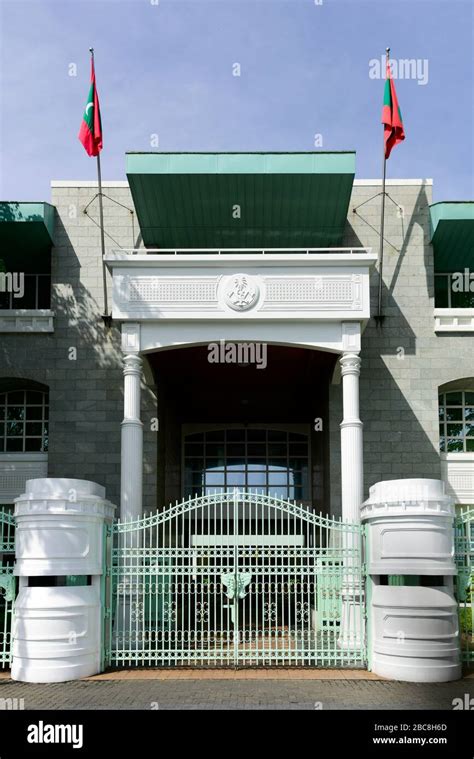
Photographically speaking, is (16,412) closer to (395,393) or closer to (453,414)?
(395,393)

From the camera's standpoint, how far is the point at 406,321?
19.8m

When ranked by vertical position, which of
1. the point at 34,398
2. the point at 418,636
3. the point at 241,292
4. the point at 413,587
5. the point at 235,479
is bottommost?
the point at 418,636

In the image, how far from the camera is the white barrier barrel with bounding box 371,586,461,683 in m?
12.2

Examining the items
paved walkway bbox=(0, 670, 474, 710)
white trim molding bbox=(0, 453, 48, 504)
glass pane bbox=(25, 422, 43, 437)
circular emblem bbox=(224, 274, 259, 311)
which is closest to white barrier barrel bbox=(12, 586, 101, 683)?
paved walkway bbox=(0, 670, 474, 710)

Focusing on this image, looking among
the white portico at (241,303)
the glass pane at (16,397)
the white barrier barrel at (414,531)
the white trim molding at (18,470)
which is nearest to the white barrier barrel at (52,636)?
the white barrier barrel at (414,531)

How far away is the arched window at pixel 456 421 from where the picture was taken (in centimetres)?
2050

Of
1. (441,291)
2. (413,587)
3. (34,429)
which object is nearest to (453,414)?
(441,291)

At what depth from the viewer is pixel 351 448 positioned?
15.8 metres

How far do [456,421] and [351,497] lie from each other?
6202 mm

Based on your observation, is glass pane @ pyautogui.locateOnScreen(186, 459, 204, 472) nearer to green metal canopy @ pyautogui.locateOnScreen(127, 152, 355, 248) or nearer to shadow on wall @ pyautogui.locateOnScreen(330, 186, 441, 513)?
shadow on wall @ pyautogui.locateOnScreen(330, 186, 441, 513)

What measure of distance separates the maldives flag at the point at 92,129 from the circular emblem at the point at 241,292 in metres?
4.17

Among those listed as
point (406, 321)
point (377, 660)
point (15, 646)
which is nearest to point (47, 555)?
point (15, 646)

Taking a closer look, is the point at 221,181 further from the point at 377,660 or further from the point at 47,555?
the point at 377,660

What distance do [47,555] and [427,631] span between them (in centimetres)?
571
